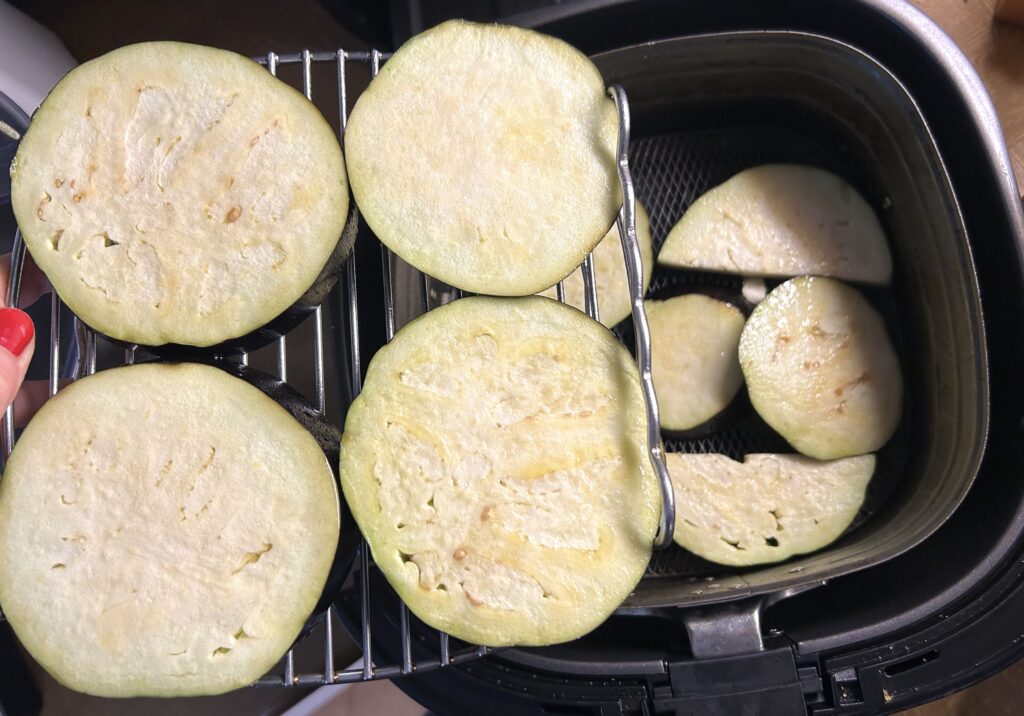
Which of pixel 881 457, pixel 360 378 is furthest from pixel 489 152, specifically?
pixel 881 457

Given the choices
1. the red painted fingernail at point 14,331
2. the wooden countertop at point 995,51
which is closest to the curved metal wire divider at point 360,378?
the red painted fingernail at point 14,331

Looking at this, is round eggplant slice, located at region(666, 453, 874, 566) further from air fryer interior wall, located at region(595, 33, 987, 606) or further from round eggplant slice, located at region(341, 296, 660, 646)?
round eggplant slice, located at region(341, 296, 660, 646)

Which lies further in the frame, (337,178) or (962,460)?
(962,460)

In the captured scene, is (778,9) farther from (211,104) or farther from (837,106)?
(211,104)

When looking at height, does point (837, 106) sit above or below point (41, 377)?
above

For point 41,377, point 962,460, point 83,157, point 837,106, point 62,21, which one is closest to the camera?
point 83,157

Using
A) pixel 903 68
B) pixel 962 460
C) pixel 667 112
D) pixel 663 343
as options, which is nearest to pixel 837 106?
pixel 903 68

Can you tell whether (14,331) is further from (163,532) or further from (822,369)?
(822,369)
